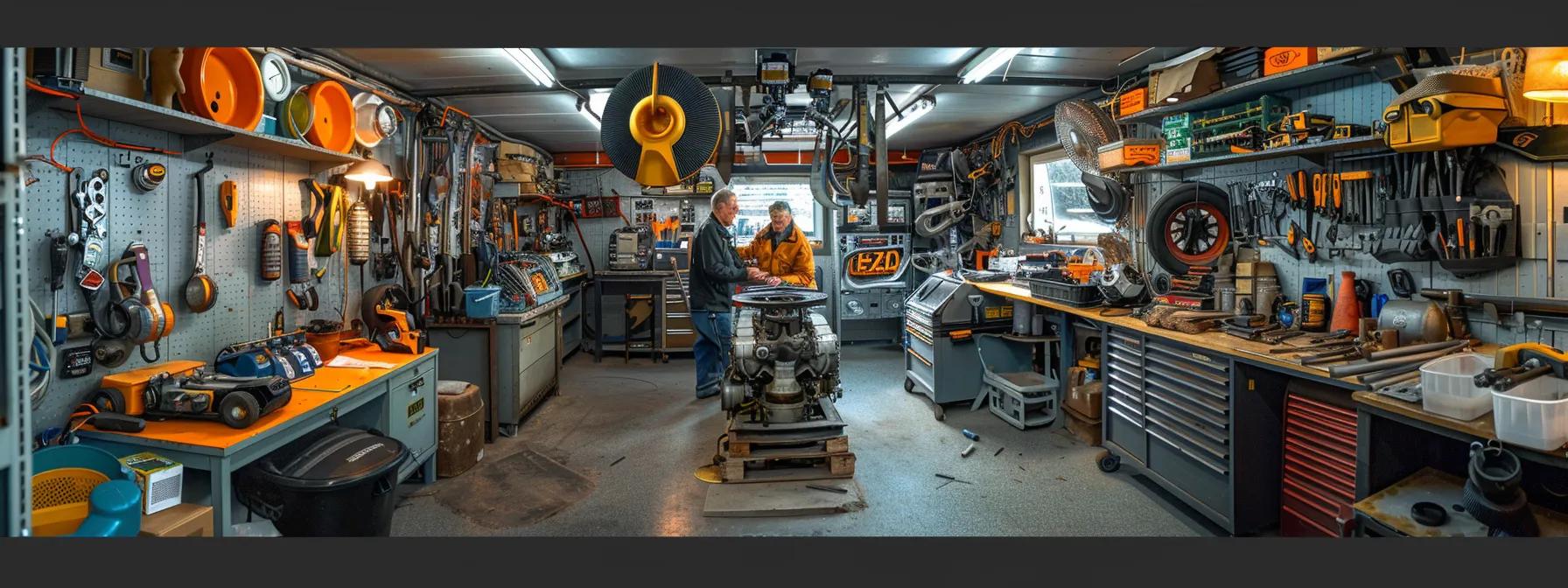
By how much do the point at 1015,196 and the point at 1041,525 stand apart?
3.71 metres

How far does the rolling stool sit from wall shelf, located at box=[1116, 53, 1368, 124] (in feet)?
12.2

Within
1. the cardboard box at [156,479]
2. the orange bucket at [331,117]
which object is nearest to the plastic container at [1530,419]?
the cardboard box at [156,479]

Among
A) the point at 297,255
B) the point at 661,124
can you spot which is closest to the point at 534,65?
the point at 297,255

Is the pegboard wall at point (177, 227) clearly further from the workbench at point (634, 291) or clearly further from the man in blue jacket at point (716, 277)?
the workbench at point (634, 291)

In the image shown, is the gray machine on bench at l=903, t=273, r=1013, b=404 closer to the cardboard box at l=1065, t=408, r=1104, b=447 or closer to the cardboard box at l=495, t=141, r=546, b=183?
the cardboard box at l=1065, t=408, r=1104, b=447

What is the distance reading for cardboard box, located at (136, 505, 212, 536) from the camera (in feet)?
6.27

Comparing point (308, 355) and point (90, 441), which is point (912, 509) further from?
point (90, 441)

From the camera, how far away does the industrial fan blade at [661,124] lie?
250 cm

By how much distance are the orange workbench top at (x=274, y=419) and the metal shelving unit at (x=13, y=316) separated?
0.92 metres

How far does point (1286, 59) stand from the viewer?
2.93 m

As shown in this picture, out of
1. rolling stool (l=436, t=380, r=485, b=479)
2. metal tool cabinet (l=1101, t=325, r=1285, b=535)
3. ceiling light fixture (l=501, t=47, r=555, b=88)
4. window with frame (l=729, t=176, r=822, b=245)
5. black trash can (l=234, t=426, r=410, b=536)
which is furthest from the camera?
window with frame (l=729, t=176, r=822, b=245)

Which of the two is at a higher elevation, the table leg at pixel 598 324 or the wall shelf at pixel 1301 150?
the wall shelf at pixel 1301 150

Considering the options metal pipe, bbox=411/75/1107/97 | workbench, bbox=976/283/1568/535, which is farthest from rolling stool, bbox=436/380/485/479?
workbench, bbox=976/283/1568/535

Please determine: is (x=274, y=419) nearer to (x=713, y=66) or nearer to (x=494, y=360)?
(x=494, y=360)
